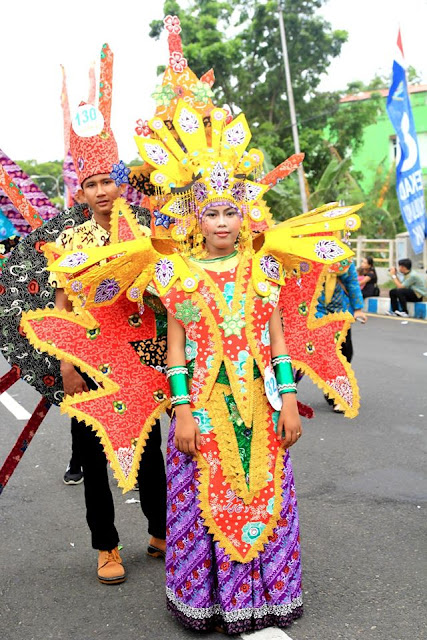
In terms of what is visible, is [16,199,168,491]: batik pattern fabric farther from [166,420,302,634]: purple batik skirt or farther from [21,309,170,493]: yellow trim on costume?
[166,420,302,634]: purple batik skirt

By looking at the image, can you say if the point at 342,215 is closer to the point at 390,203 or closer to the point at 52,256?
the point at 52,256

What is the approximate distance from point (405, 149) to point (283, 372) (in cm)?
1100

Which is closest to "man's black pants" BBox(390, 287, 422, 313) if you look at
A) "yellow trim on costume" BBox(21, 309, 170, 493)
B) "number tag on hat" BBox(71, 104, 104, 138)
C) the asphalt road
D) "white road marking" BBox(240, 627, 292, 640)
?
the asphalt road

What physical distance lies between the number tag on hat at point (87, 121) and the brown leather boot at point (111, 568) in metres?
1.95

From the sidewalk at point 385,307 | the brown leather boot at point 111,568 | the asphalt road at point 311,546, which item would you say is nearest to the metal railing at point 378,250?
the sidewalk at point 385,307

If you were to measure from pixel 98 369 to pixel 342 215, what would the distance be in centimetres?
119

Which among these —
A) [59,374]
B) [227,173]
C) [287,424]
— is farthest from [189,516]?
[227,173]

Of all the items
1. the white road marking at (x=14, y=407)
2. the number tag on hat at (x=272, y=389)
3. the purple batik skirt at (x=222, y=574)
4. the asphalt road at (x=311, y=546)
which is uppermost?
the number tag on hat at (x=272, y=389)

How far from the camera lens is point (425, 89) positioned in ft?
118

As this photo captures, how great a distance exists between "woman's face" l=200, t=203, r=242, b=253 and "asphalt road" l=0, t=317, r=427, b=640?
154 cm

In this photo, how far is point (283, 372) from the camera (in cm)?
335

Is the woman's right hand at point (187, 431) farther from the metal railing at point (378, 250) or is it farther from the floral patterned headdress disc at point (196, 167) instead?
the metal railing at point (378, 250)

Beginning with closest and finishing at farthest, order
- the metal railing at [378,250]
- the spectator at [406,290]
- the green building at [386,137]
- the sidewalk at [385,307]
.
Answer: the sidewalk at [385,307] → the spectator at [406,290] → the metal railing at [378,250] → the green building at [386,137]

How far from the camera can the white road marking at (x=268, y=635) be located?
3.21 metres
